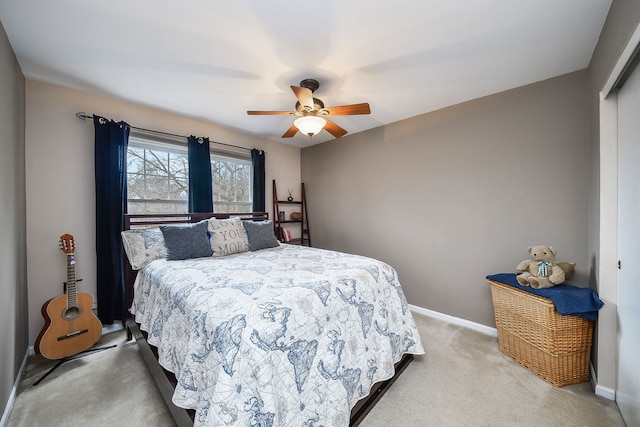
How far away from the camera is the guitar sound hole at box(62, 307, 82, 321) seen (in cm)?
208

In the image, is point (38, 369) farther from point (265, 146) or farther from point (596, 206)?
point (596, 206)

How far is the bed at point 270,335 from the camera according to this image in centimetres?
107

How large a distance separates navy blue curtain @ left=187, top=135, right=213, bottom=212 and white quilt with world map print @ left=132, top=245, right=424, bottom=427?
118 centimetres

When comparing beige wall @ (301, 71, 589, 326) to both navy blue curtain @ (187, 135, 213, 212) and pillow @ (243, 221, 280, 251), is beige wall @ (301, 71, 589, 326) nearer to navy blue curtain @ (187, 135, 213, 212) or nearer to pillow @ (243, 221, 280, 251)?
pillow @ (243, 221, 280, 251)

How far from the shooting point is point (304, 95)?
74.4 inches

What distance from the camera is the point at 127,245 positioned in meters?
2.35

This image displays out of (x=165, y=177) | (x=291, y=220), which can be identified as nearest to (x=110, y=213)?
(x=165, y=177)

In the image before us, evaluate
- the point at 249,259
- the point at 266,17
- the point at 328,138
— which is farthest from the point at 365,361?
the point at 328,138

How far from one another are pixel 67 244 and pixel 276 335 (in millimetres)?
2279

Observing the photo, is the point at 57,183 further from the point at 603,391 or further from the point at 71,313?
the point at 603,391

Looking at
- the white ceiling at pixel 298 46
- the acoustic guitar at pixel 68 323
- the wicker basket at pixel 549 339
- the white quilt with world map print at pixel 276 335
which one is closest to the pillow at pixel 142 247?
the white quilt with world map print at pixel 276 335

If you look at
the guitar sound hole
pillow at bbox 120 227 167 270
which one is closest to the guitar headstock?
pillow at bbox 120 227 167 270

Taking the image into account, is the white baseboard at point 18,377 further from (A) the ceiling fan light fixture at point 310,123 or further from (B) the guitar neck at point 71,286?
(A) the ceiling fan light fixture at point 310,123

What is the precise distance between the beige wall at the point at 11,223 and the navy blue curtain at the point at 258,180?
225 centimetres
